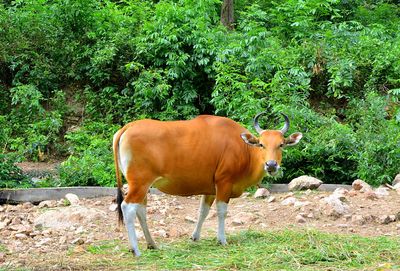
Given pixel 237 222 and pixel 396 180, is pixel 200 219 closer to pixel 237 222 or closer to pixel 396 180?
pixel 237 222

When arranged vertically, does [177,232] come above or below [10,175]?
above

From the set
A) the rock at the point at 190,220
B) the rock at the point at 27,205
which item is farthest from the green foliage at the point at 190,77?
the rock at the point at 190,220

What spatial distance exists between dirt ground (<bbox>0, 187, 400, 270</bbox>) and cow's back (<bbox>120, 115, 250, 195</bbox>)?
979mm

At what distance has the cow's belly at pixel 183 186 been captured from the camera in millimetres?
7441

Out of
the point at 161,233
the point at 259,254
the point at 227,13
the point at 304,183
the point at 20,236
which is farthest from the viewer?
the point at 227,13

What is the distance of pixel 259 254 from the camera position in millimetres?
6703

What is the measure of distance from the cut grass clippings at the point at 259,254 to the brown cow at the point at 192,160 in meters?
0.31

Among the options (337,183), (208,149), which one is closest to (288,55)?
(337,183)

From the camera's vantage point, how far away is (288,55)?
15.5 m

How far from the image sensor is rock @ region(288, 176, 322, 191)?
1109cm

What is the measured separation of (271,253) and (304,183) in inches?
178

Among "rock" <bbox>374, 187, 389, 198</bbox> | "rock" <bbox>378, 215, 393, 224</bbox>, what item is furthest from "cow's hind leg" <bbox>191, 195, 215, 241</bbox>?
"rock" <bbox>374, 187, 389, 198</bbox>

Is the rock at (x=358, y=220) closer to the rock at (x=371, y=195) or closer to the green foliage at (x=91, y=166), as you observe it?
the rock at (x=371, y=195)

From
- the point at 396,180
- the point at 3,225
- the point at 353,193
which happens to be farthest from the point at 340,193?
the point at 3,225
